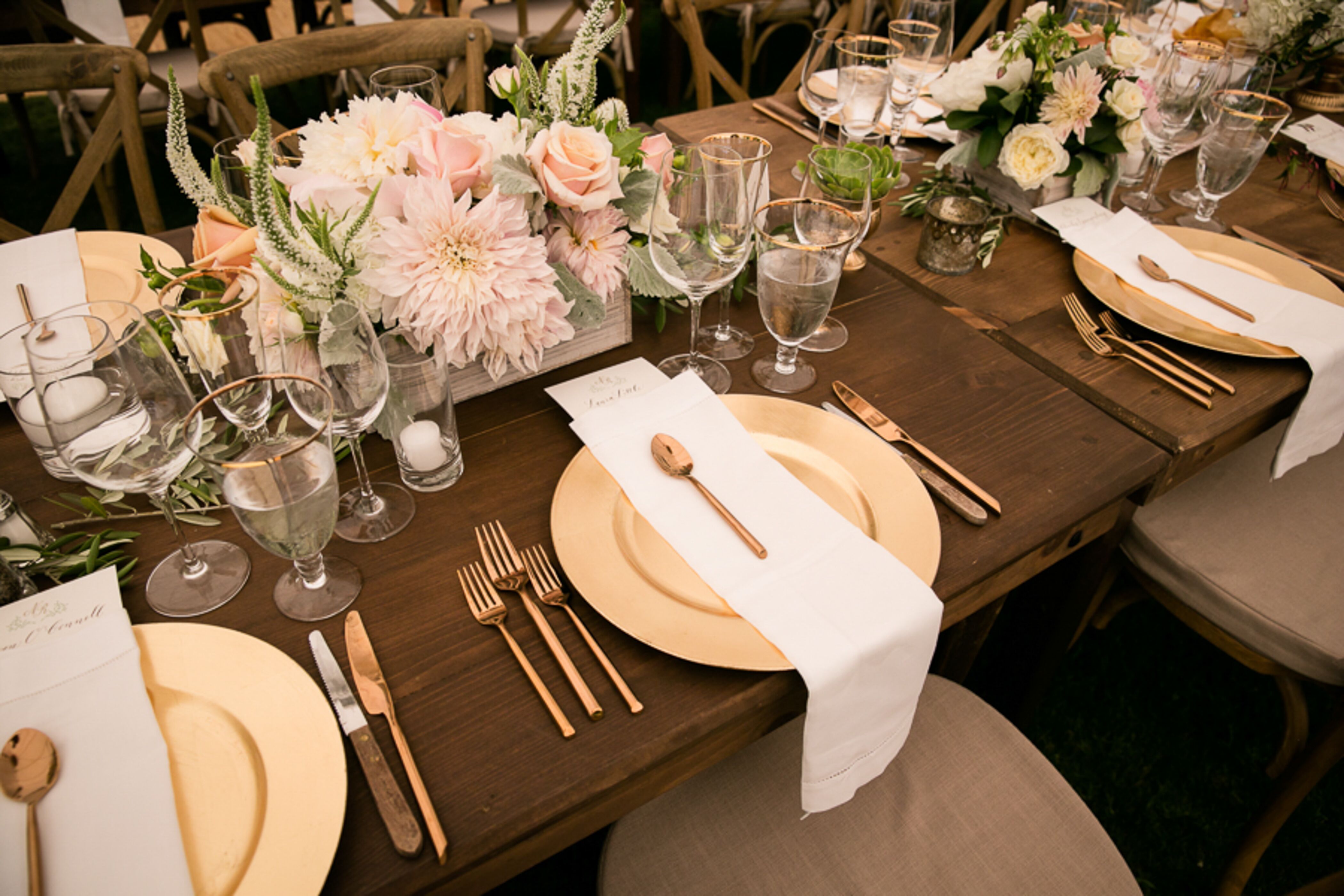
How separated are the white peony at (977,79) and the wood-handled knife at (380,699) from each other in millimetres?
1204

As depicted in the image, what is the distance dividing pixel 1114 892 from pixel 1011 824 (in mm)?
109

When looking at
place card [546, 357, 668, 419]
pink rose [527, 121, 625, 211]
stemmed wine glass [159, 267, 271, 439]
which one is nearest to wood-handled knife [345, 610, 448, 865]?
stemmed wine glass [159, 267, 271, 439]

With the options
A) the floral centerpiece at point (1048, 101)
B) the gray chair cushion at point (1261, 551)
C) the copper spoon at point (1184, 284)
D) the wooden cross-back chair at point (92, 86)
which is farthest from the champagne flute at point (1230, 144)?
the wooden cross-back chair at point (92, 86)

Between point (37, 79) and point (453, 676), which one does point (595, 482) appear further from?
point (37, 79)

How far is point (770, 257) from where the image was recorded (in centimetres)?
91

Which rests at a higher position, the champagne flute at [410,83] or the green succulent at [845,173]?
the champagne flute at [410,83]

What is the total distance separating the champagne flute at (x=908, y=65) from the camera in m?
1.52

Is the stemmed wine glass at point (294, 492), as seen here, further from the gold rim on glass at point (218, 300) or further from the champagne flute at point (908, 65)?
the champagne flute at point (908, 65)

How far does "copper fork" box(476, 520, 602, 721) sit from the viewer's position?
2.13 feet

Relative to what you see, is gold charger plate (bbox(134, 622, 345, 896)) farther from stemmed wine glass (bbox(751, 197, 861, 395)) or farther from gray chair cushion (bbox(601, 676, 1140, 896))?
stemmed wine glass (bbox(751, 197, 861, 395))

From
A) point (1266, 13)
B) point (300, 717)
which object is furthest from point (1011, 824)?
point (1266, 13)

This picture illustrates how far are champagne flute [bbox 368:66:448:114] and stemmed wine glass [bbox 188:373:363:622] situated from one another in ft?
1.73

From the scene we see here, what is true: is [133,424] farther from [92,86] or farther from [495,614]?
[92,86]

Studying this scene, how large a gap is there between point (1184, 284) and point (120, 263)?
155cm
